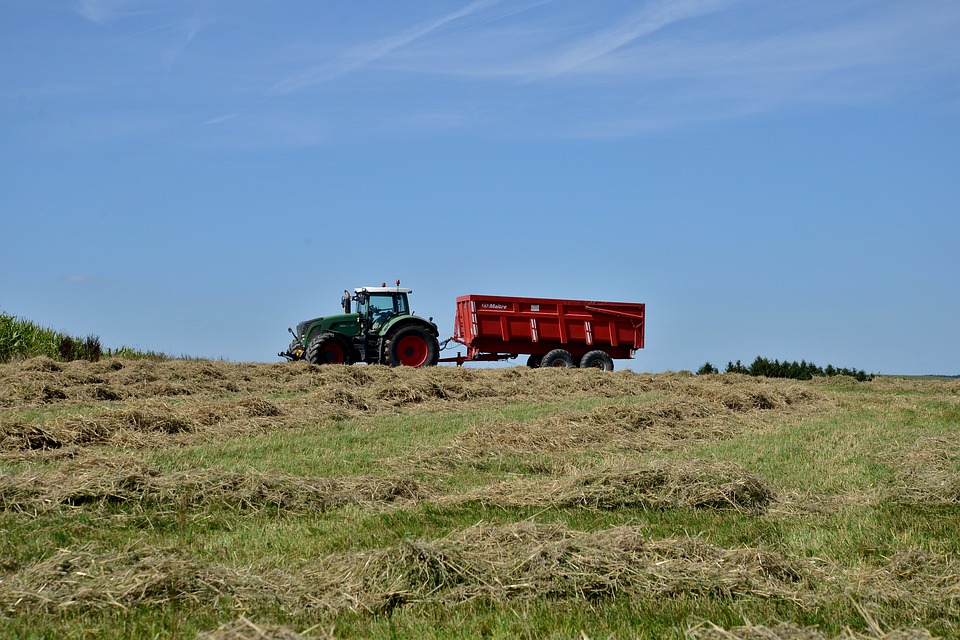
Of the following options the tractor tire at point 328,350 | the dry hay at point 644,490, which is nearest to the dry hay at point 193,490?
the dry hay at point 644,490

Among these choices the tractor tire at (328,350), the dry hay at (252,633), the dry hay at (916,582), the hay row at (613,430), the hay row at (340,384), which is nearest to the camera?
the dry hay at (252,633)

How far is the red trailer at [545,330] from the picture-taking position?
2481 cm

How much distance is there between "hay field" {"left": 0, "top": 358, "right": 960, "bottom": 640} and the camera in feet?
14.1

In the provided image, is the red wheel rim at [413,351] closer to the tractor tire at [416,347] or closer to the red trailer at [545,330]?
the tractor tire at [416,347]

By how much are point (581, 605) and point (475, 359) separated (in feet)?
67.0

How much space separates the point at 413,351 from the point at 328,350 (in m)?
2.30

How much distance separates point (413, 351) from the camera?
22797 mm

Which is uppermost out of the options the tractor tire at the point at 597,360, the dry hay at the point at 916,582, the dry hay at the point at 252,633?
the tractor tire at the point at 597,360

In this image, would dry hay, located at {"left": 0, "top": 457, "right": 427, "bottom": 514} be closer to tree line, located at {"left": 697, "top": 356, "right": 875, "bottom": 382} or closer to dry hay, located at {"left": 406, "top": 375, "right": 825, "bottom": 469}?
dry hay, located at {"left": 406, "top": 375, "right": 825, "bottom": 469}

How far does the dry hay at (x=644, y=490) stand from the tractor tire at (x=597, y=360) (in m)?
18.0

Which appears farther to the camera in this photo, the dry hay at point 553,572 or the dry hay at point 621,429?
the dry hay at point 621,429

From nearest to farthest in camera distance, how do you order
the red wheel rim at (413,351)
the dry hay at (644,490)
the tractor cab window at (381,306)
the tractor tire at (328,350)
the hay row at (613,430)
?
the dry hay at (644,490), the hay row at (613,430), the tractor tire at (328,350), the red wheel rim at (413,351), the tractor cab window at (381,306)

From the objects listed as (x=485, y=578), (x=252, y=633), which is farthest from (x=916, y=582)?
(x=252, y=633)

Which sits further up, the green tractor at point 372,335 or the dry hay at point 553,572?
the green tractor at point 372,335
